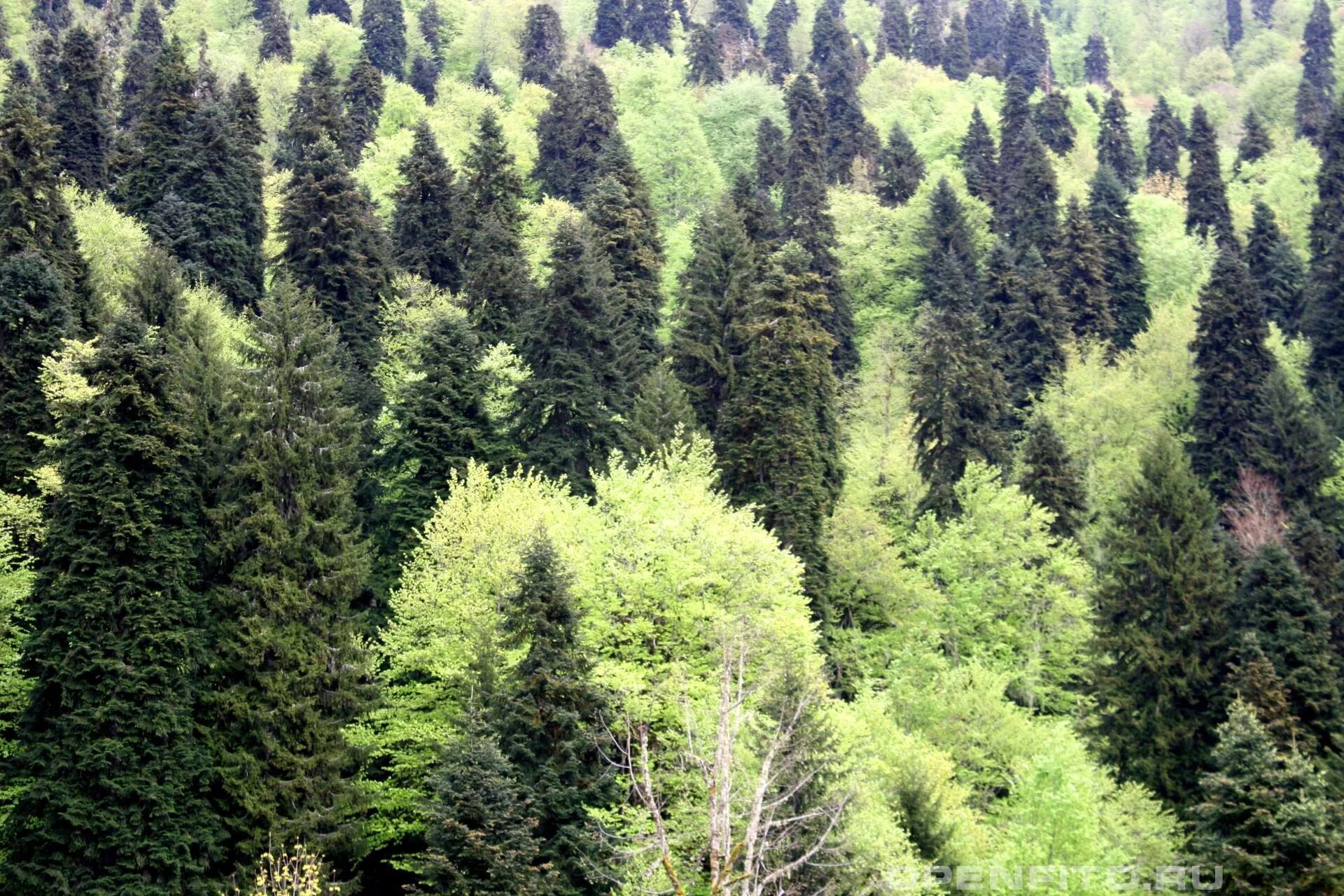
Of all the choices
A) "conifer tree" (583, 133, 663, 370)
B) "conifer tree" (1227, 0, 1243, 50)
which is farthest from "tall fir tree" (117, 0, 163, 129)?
"conifer tree" (1227, 0, 1243, 50)

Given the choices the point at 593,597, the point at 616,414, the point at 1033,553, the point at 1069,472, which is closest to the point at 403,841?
the point at 593,597

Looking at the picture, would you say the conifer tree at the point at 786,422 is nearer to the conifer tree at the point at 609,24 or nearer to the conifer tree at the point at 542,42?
the conifer tree at the point at 542,42

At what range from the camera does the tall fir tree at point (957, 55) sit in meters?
132

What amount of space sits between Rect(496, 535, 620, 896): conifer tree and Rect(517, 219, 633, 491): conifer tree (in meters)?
14.3

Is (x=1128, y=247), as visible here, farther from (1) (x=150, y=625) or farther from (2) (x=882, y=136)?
(1) (x=150, y=625)

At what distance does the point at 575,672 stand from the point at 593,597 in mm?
4050

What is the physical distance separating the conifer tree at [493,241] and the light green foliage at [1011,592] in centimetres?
1943

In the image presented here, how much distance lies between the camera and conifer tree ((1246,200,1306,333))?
237 feet

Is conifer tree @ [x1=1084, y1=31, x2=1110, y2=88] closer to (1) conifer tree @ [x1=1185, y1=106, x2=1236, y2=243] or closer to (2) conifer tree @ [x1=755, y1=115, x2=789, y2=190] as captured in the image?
(1) conifer tree @ [x1=1185, y1=106, x2=1236, y2=243]

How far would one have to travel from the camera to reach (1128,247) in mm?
76500

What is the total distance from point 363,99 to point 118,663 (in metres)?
69.7

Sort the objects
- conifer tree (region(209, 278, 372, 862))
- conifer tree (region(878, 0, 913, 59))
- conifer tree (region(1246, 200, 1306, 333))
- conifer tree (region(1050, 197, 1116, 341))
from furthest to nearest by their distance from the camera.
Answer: conifer tree (region(878, 0, 913, 59)) → conifer tree (region(1246, 200, 1306, 333)) → conifer tree (region(1050, 197, 1116, 341)) → conifer tree (region(209, 278, 372, 862))

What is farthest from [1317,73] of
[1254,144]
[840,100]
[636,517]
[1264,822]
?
[1264,822]

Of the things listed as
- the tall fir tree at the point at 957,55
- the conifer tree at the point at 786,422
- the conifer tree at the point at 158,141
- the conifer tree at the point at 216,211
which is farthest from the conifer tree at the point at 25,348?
the tall fir tree at the point at 957,55
